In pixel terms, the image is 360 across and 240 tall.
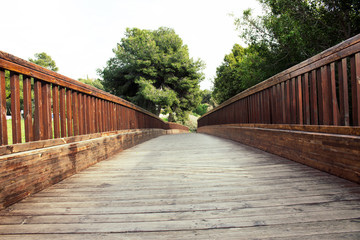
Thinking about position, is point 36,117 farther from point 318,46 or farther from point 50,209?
point 318,46

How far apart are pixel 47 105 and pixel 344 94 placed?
130 inches

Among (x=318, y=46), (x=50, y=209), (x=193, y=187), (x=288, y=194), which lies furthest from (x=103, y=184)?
(x=318, y=46)

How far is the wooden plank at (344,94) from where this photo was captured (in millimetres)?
2496

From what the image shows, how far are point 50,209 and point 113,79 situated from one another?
2221cm

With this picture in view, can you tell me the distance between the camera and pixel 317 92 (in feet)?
10.1

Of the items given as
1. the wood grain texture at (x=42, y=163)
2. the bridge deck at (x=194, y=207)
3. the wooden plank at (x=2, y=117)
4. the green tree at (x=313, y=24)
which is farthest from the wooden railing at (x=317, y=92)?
the green tree at (x=313, y=24)

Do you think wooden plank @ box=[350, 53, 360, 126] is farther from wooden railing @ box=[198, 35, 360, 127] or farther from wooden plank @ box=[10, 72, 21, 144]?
wooden plank @ box=[10, 72, 21, 144]

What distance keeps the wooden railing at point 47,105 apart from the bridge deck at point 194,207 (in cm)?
66

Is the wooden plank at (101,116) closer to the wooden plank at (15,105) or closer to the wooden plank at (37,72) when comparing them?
the wooden plank at (37,72)

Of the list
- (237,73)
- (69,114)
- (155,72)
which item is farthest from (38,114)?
(155,72)

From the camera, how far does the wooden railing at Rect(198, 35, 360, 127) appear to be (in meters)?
2.41

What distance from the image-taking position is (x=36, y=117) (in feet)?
8.65

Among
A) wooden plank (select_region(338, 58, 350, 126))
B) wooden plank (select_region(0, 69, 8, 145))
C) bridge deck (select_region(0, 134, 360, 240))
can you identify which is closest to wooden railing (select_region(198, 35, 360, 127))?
wooden plank (select_region(338, 58, 350, 126))

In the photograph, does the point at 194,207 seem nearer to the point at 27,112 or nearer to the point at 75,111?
the point at 27,112
